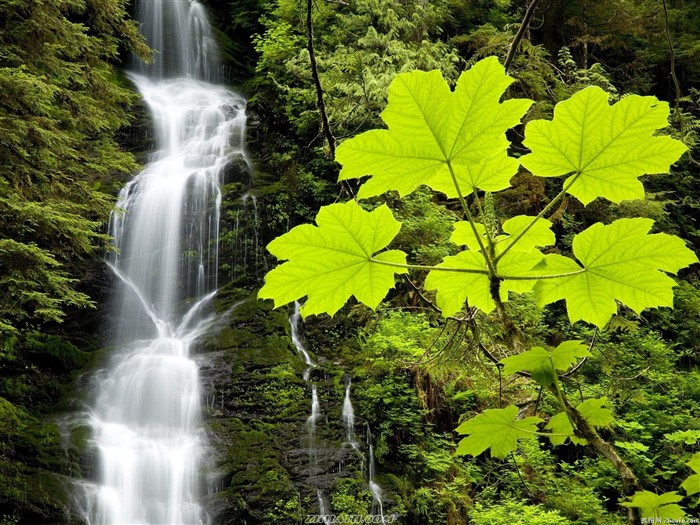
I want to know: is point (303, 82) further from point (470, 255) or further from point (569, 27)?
point (470, 255)

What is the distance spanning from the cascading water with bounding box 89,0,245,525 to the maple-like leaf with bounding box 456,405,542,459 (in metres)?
6.64

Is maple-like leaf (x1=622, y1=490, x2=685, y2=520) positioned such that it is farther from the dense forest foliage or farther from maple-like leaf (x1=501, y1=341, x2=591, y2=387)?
the dense forest foliage

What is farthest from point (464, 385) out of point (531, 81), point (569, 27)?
point (569, 27)

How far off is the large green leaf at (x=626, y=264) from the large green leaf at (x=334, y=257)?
21 cm

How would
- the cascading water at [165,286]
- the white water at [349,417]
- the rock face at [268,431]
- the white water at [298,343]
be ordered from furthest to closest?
the white water at [298,343] → the white water at [349,417] → the cascading water at [165,286] → the rock face at [268,431]

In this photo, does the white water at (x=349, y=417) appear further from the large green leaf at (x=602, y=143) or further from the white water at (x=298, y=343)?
the large green leaf at (x=602, y=143)

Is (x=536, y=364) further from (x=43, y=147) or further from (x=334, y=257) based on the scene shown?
(x=43, y=147)

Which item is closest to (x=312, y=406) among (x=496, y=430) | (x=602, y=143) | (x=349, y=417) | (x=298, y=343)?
(x=349, y=417)

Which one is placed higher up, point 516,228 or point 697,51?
point 697,51

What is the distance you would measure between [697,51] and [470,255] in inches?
575

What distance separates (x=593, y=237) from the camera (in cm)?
60

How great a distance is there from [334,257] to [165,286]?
1054 cm

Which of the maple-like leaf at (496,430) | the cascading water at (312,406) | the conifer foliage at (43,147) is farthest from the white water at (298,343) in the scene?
the maple-like leaf at (496,430)

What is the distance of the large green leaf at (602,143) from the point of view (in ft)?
1.81
